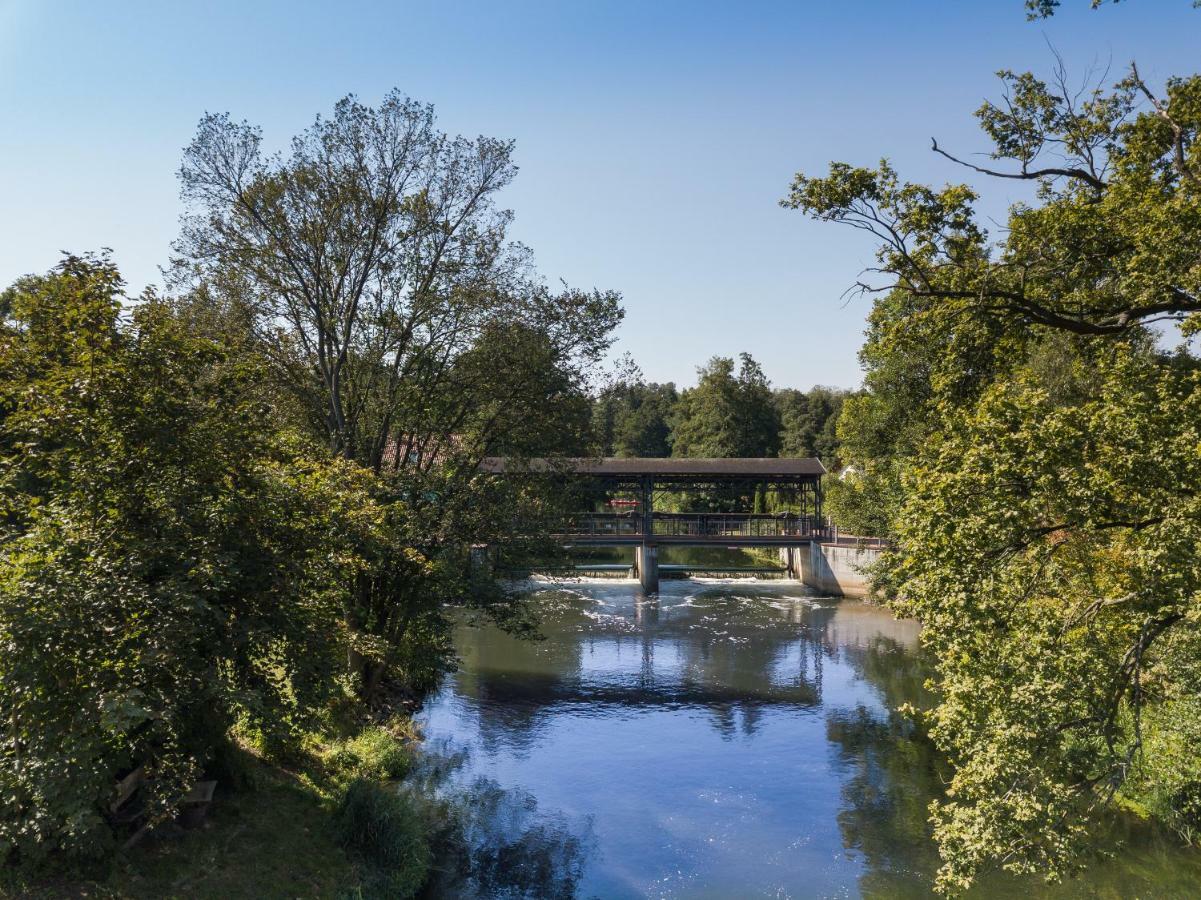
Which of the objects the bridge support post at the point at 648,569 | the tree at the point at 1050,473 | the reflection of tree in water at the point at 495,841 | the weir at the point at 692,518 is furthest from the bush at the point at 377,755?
the bridge support post at the point at 648,569

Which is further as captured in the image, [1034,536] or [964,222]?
[964,222]

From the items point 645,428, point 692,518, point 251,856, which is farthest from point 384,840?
point 645,428

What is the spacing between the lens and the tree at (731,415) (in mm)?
62500

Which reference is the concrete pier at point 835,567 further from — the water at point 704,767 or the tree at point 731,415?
the tree at point 731,415

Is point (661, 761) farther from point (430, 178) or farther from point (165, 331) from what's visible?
point (430, 178)

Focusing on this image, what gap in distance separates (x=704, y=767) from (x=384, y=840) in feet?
22.3

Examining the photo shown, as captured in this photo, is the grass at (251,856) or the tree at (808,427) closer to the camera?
the grass at (251,856)

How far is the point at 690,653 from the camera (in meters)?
24.4

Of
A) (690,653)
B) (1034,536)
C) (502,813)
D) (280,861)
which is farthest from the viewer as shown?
(690,653)

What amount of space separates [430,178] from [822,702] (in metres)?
14.9

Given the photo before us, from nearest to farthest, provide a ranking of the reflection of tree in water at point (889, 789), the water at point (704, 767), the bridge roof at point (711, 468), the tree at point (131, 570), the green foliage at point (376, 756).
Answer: the tree at point (131, 570) < the water at point (704, 767) < the reflection of tree in water at point (889, 789) < the green foliage at point (376, 756) < the bridge roof at point (711, 468)

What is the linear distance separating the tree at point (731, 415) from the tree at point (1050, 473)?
51.6m

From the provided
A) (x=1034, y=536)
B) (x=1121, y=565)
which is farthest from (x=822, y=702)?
(x=1034, y=536)

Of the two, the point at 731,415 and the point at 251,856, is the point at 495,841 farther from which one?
the point at 731,415
